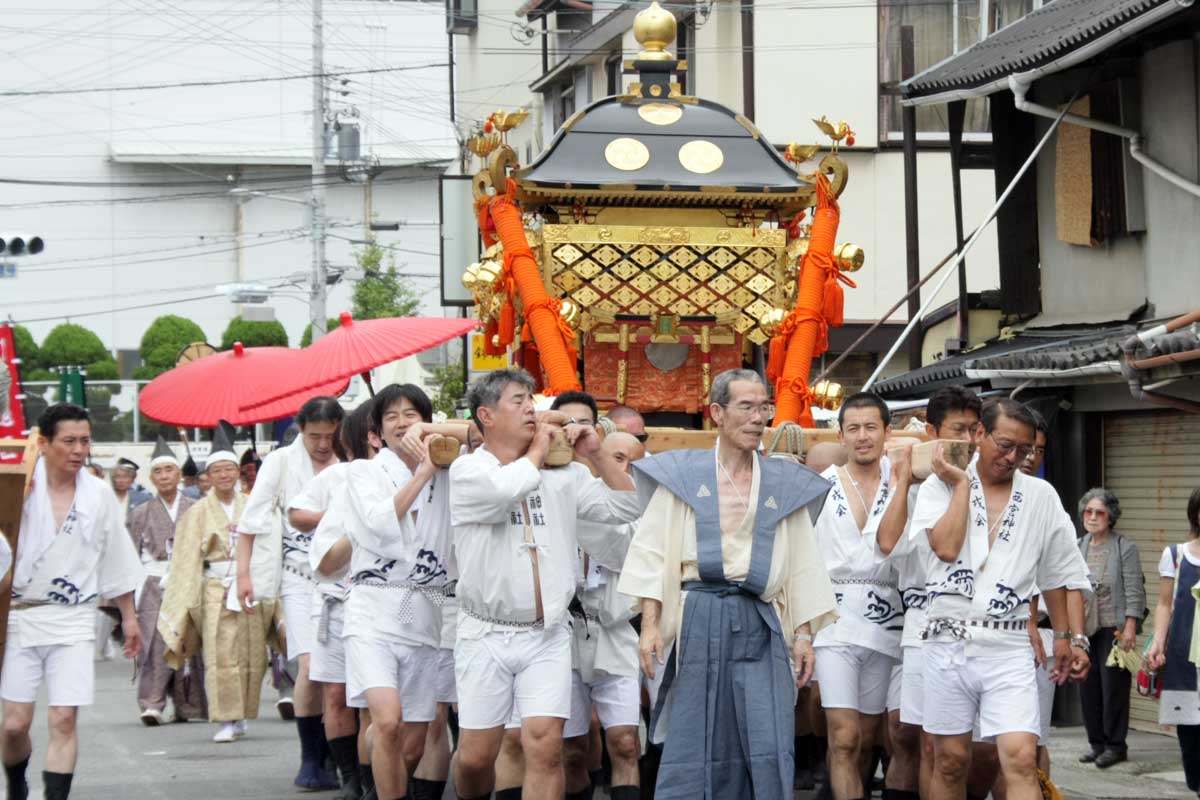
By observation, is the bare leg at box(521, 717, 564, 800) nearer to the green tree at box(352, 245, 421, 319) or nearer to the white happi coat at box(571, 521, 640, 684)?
the white happi coat at box(571, 521, 640, 684)

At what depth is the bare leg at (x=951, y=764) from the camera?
820 centimetres

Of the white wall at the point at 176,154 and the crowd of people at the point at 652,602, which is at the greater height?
the white wall at the point at 176,154

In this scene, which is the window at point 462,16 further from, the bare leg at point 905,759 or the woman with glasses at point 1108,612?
the bare leg at point 905,759

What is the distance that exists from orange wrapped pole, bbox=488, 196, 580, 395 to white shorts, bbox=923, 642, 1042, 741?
372 centimetres

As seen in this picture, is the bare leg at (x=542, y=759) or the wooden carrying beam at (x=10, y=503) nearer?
the bare leg at (x=542, y=759)

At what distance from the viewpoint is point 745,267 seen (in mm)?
12023

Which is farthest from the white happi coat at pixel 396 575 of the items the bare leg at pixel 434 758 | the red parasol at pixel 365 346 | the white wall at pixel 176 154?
the white wall at pixel 176 154

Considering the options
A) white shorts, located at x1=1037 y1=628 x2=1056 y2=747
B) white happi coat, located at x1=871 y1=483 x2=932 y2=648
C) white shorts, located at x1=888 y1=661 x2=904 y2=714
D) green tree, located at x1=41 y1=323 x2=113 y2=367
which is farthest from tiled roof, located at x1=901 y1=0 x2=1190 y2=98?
green tree, located at x1=41 y1=323 x2=113 y2=367

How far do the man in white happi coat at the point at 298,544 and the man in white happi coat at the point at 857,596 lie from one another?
3.45m

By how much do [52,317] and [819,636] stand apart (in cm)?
4814

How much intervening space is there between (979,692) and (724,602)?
1334 mm

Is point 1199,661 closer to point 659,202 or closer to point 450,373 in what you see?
point 659,202

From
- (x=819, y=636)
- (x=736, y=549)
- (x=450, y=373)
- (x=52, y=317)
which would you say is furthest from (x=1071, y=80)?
(x=52, y=317)

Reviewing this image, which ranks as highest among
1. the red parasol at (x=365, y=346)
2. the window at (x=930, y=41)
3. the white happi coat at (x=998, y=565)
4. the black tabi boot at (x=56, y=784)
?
the window at (x=930, y=41)
